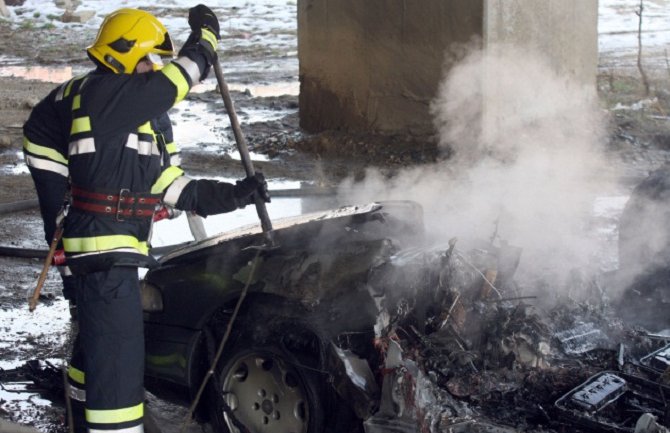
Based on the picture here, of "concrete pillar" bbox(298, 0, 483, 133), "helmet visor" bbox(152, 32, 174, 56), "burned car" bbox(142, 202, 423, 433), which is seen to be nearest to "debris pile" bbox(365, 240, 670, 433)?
"burned car" bbox(142, 202, 423, 433)

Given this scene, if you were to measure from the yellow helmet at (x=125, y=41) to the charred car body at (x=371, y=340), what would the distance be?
0.94 metres

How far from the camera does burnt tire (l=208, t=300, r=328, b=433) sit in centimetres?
381

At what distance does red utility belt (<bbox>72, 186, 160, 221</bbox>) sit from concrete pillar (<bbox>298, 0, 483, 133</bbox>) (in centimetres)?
690

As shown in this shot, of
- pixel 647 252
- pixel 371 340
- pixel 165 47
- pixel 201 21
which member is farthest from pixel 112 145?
pixel 647 252

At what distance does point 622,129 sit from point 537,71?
1.66 m

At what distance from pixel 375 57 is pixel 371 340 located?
7.97 m

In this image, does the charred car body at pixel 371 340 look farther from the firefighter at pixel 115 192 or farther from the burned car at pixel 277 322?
the firefighter at pixel 115 192

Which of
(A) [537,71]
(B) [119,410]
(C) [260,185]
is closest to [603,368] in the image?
(C) [260,185]

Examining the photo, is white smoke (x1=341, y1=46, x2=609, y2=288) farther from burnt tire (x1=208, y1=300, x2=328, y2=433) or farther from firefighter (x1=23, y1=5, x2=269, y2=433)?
firefighter (x1=23, y1=5, x2=269, y2=433)

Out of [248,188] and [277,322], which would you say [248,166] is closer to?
[248,188]

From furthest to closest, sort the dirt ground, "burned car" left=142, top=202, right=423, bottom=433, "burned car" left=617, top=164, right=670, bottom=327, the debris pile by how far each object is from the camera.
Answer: the dirt ground, "burned car" left=617, top=164, right=670, bottom=327, "burned car" left=142, top=202, right=423, bottom=433, the debris pile

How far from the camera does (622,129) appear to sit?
38.7ft

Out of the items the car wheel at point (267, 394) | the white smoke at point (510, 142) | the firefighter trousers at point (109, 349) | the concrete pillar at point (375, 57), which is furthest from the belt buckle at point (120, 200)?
the concrete pillar at point (375, 57)

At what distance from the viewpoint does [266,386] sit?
3.99m
